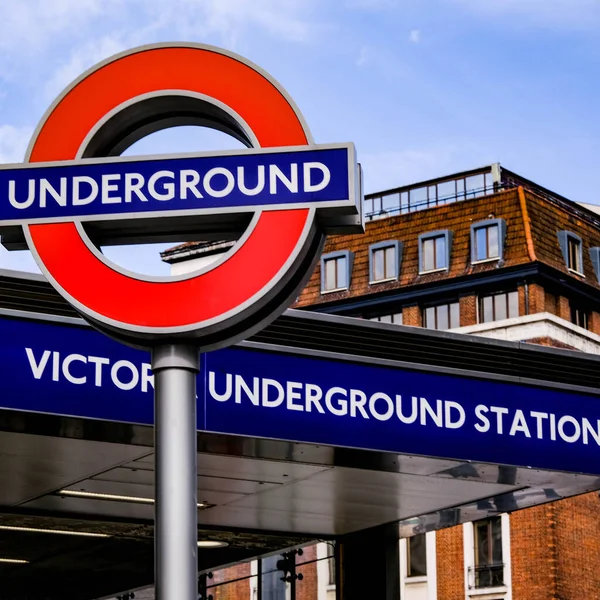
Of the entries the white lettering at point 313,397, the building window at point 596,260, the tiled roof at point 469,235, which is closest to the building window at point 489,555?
the tiled roof at point 469,235

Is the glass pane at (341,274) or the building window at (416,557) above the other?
the glass pane at (341,274)

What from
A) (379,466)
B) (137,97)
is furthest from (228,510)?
(137,97)

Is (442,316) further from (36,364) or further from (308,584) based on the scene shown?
(36,364)

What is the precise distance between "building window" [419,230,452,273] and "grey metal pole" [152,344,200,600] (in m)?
46.9

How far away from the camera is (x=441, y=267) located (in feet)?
173

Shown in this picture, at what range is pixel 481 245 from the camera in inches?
2035

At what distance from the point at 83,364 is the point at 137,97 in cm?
508

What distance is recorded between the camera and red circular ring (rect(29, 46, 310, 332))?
6086 millimetres

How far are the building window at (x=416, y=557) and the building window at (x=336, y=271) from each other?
10416 millimetres

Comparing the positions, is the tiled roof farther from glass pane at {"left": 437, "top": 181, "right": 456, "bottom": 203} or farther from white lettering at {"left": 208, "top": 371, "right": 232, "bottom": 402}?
white lettering at {"left": 208, "top": 371, "right": 232, "bottom": 402}

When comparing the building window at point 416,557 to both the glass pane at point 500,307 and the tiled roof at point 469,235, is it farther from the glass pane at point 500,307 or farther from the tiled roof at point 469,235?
the tiled roof at point 469,235

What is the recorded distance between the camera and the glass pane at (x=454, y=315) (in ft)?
170

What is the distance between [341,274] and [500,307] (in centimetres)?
747

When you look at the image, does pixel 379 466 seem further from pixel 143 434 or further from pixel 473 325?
pixel 473 325
